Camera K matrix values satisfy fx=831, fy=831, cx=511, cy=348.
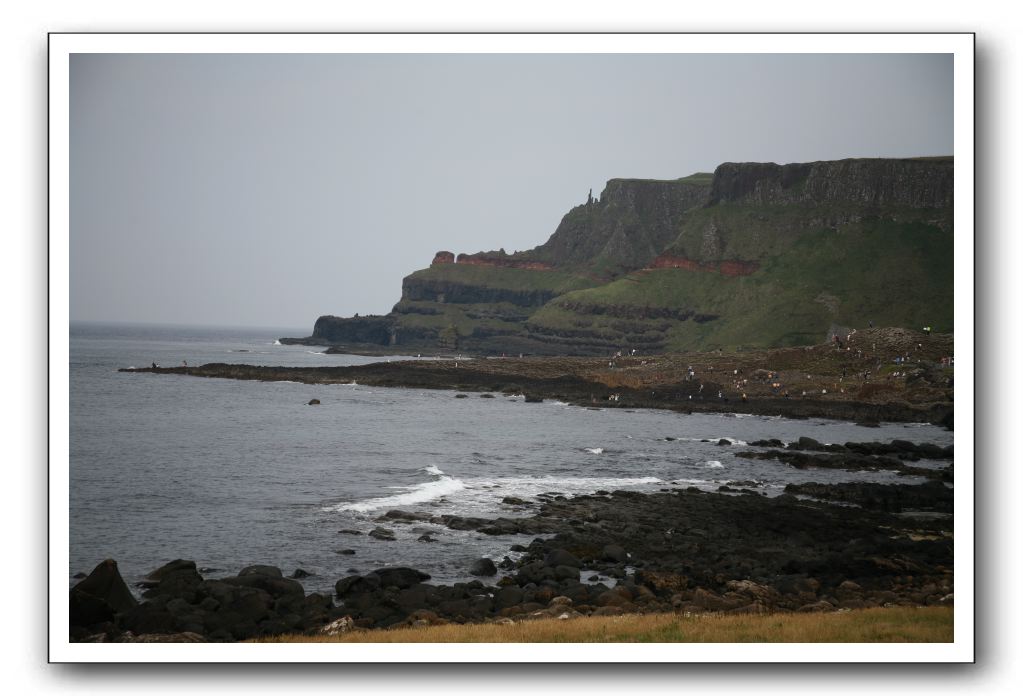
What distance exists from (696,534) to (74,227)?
55.9 ft

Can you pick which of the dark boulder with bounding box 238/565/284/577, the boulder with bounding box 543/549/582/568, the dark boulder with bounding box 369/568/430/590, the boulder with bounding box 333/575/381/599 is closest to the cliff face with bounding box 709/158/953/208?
the boulder with bounding box 543/549/582/568

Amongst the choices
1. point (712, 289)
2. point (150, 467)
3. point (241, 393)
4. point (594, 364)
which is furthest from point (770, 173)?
point (150, 467)

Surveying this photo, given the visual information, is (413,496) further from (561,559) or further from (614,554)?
(614,554)

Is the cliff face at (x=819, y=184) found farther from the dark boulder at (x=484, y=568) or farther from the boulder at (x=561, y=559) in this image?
the dark boulder at (x=484, y=568)

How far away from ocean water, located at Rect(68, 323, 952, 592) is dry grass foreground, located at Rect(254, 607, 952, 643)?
18.2ft

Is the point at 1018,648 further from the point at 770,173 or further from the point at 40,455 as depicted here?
the point at 770,173

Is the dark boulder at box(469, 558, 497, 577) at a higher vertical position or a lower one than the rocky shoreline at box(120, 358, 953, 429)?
lower

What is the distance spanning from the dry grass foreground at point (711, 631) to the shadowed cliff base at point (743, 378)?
3661cm

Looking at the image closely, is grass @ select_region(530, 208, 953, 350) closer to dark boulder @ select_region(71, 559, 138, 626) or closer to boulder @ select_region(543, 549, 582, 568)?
boulder @ select_region(543, 549, 582, 568)

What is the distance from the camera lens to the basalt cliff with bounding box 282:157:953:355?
326 ft

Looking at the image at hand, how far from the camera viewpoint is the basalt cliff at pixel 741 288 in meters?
99.2

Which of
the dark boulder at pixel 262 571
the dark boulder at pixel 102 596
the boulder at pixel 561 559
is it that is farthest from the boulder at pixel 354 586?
the boulder at pixel 561 559

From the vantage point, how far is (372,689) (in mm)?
12461

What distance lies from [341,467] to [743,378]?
46274mm
